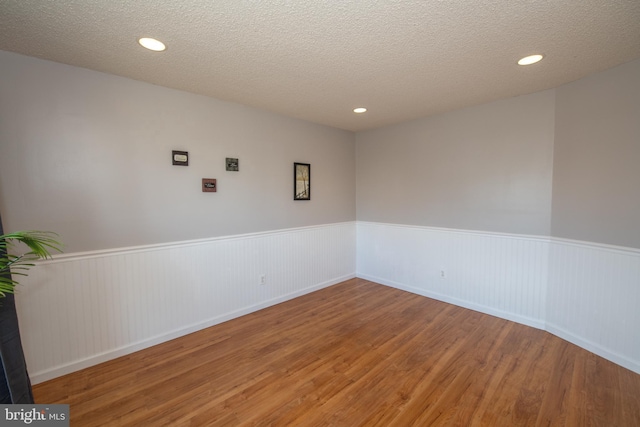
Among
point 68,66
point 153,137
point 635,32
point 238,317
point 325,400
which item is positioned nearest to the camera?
point 635,32

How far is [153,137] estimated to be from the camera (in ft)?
8.71

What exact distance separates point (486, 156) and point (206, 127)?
10.6ft

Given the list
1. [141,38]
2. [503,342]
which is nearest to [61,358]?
[141,38]

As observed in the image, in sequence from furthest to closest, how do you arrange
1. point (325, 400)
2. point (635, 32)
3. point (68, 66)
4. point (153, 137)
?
point (153, 137) < point (68, 66) < point (325, 400) < point (635, 32)

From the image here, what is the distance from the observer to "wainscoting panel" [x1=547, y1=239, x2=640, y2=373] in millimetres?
2318

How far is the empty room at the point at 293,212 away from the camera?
1.79 m

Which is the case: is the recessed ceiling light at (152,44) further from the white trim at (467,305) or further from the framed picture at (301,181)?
the white trim at (467,305)

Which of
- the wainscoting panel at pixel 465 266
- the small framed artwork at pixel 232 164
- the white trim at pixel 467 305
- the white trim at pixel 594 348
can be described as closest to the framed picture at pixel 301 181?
the small framed artwork at pixel 232 164

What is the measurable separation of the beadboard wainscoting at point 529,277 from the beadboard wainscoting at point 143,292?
154 cm

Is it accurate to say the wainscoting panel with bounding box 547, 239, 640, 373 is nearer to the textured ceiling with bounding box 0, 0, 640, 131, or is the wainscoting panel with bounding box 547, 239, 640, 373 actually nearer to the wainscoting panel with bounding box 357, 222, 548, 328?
Answer: the wainscoting panel with bounding box 357, 222, 548, 328

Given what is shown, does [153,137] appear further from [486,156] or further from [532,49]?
[486,156]

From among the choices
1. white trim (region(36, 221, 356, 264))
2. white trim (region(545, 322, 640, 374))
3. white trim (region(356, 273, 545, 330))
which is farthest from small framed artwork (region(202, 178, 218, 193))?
white trim (region(545, 322, 640, 374))

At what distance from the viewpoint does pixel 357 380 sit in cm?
219

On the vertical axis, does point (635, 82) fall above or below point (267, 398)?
above
